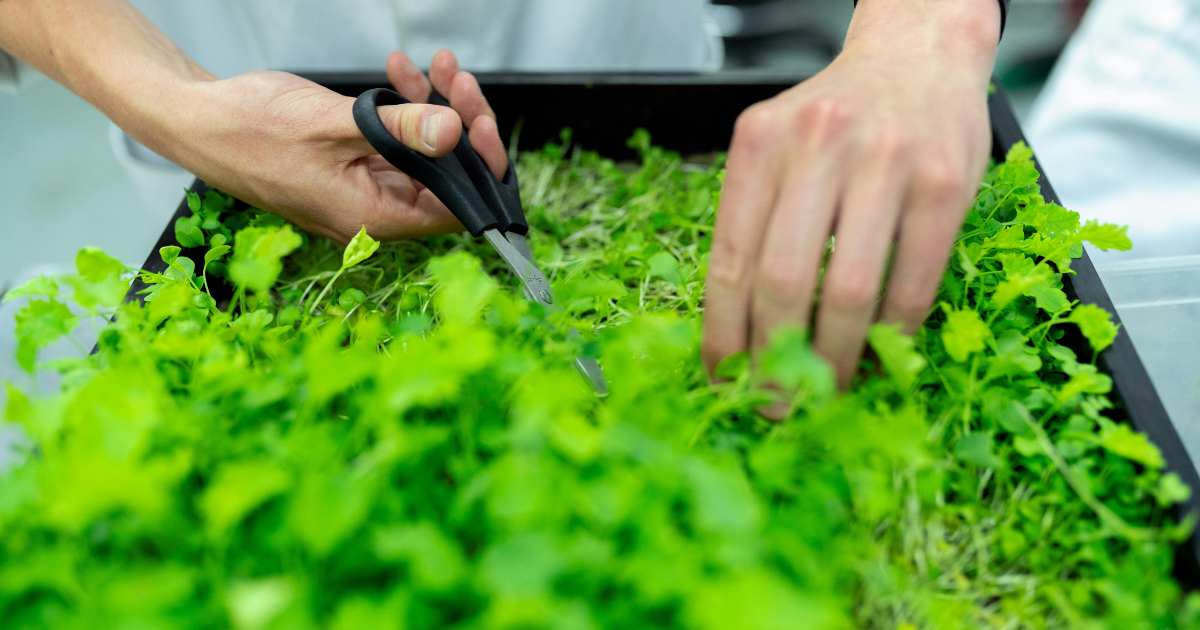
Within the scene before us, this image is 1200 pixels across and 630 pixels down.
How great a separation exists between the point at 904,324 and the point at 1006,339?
0.27ft

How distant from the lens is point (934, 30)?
50cm

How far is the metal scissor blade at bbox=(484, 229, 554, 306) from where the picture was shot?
0.57 meters

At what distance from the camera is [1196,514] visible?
407mm

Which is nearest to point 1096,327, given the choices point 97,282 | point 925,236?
point 925,236

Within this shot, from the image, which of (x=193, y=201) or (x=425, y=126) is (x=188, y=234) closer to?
(x=193, y=201)

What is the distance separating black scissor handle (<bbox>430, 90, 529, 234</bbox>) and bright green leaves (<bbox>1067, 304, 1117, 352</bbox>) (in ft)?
1.48

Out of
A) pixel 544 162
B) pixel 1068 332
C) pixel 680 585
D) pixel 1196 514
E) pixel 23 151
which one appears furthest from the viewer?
pixel 23 151

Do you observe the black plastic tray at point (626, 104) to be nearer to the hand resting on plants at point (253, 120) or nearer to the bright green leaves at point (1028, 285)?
the hand resting on plants at point (253, 120)

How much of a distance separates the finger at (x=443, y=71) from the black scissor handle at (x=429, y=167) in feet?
0.41

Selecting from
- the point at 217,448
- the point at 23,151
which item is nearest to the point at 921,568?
the point at 217,448

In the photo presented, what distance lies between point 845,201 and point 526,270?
28cm

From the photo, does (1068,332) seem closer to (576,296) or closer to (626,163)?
(576,296)

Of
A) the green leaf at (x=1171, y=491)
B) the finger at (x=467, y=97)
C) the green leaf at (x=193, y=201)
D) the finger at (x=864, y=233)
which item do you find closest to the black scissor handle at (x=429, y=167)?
the finger at (x=467, y=97)

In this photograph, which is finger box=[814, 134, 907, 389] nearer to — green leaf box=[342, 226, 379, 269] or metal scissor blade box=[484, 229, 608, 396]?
metal scissor blade box=[484, 229, 608, 396]
